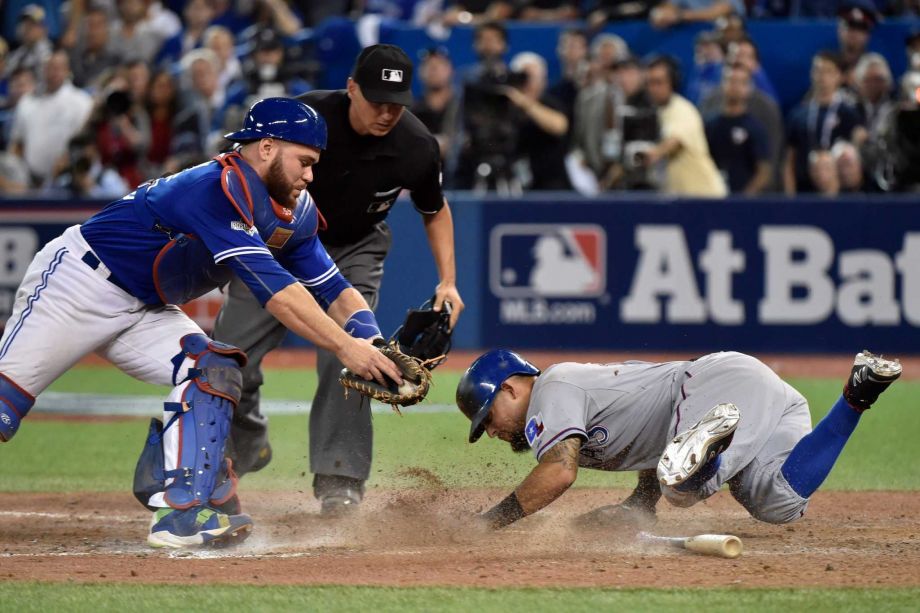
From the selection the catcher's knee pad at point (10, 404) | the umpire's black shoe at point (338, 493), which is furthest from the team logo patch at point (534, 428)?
the catcher's knee pad at point (10, 404)

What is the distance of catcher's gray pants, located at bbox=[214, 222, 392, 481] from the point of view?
25.4 feet

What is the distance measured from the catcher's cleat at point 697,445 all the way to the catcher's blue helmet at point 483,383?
0.84m

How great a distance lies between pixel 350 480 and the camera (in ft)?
25.5

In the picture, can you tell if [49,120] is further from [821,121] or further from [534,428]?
[534,428]

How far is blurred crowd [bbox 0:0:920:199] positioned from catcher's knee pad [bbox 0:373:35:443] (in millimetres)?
8347

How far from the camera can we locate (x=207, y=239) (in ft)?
20.4

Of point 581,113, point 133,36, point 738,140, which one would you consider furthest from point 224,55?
point 738,140

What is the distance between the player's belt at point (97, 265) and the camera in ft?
21.7

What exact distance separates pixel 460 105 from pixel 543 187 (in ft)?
Answer: 4.31

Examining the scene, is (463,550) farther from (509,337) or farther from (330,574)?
(509,337)

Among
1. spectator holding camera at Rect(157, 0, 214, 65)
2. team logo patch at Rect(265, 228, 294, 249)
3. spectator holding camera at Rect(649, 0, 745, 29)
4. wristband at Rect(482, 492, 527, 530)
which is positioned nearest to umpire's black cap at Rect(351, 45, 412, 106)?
team logo patch at Rect(265, 228, 294, 249)

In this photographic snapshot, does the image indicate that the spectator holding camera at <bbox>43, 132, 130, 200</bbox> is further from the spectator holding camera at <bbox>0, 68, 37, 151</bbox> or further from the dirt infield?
the dirt infield

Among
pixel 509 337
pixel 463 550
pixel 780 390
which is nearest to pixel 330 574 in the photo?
pixel 463 550

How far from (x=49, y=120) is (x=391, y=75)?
10.0m
